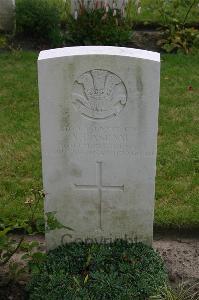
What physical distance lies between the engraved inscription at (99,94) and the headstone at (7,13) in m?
4.90

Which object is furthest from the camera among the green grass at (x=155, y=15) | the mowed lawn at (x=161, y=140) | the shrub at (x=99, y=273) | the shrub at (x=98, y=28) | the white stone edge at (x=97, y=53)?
the green grass at (x=155, y=15)

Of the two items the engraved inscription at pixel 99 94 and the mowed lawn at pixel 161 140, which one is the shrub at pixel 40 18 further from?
the engraved inscription at pixel 99 94

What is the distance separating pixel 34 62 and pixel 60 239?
3.95 m

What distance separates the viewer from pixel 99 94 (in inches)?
162

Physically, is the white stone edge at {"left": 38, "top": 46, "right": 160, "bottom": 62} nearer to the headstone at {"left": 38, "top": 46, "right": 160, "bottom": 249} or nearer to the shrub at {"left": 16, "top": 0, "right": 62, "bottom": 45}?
the headstone at {"left": 38, "top": 46, "right": 160, "bottom": 249}

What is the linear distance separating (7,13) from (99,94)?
16.3 ft

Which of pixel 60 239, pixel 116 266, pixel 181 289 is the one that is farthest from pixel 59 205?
pixel 181 289

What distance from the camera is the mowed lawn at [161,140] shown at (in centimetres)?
533

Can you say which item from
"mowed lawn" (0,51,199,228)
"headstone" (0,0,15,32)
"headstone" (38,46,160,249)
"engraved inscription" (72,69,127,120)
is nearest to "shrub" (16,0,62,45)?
"headstone" (0,0,15,32)

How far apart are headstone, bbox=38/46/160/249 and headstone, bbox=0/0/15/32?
15.5ft

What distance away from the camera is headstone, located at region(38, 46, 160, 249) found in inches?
159

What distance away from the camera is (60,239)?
4.60 metres

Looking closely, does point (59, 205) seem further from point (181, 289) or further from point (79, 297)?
point (181, 289)

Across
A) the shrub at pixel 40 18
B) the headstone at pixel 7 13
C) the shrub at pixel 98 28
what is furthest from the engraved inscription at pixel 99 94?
the headstone at pixel 7 13
